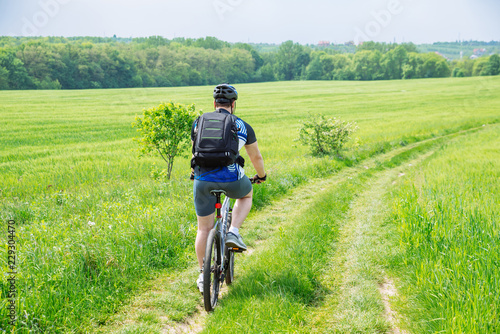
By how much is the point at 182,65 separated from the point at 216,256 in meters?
106

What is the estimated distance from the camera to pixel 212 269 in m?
4.19

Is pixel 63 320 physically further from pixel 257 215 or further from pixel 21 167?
pixel 21 167

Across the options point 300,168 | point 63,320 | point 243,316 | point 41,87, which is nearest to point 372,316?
point 243,316

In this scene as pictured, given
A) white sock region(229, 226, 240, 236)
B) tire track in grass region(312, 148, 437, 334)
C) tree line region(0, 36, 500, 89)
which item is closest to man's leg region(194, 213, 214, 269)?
white sock region(229, 226, 240, 236)

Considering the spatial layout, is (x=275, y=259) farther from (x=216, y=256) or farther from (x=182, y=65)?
(x=182, y=65)

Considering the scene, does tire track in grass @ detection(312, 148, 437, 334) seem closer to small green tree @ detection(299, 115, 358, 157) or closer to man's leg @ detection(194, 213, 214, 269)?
man's leg @ detection(194, 213, 214, 269)

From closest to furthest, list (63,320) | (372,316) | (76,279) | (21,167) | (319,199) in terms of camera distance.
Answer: (63,320) → (372,316) → (76,279) → (319,199) → (21,167)

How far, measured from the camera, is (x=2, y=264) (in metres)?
4.46

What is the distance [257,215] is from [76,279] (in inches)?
164

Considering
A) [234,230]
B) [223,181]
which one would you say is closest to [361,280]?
[234,230]

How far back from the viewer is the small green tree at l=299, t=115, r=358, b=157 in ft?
46.7

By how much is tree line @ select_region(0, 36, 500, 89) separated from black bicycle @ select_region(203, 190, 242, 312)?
80141 millimetres

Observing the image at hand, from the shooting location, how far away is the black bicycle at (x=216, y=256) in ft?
13.1

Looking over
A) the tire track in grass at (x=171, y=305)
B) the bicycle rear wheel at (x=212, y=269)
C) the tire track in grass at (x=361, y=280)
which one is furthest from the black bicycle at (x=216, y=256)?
the tire track in grass at (x=361, y=280)
